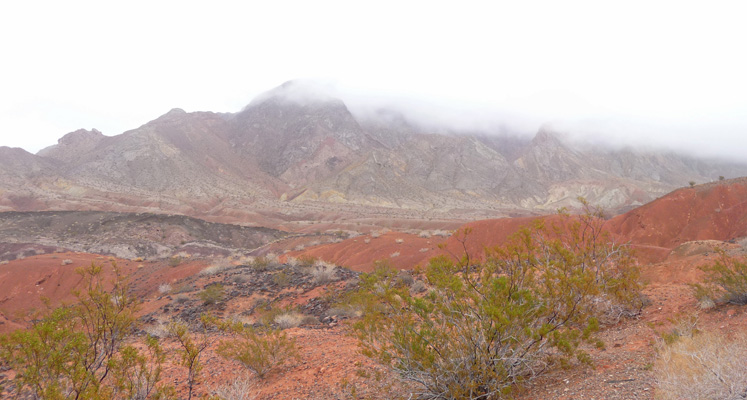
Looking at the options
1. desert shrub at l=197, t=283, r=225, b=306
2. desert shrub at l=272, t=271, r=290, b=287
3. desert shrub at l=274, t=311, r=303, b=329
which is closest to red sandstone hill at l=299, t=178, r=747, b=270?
desert shrub at l=272, t=271, r=290, b=287

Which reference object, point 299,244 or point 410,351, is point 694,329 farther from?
point 299,244

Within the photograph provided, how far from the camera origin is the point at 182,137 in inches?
4151

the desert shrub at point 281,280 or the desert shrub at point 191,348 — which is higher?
the desert shrub at point 191,348

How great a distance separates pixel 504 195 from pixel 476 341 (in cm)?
10954

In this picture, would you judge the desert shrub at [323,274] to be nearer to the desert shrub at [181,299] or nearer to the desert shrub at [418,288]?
the desert shrub at [418,288]

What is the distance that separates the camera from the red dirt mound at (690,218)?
719 inches

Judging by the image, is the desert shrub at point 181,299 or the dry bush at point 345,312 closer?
the dry bush at point 345,312

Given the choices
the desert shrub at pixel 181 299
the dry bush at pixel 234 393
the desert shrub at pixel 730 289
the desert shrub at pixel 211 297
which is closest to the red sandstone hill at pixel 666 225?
the desert shrub at pixel 211 297

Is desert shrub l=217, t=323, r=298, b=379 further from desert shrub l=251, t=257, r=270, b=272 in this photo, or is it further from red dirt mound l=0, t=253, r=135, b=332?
red dirt mound l=0, t=253, r=135, b=332

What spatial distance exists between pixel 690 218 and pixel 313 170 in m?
97.0

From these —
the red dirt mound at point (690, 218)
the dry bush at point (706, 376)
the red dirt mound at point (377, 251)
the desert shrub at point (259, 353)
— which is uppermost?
the dry bush at point (706, 376)

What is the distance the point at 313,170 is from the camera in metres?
109

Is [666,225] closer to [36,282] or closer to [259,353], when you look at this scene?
[259,353]

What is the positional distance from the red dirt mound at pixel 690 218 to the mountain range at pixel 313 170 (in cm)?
4522
